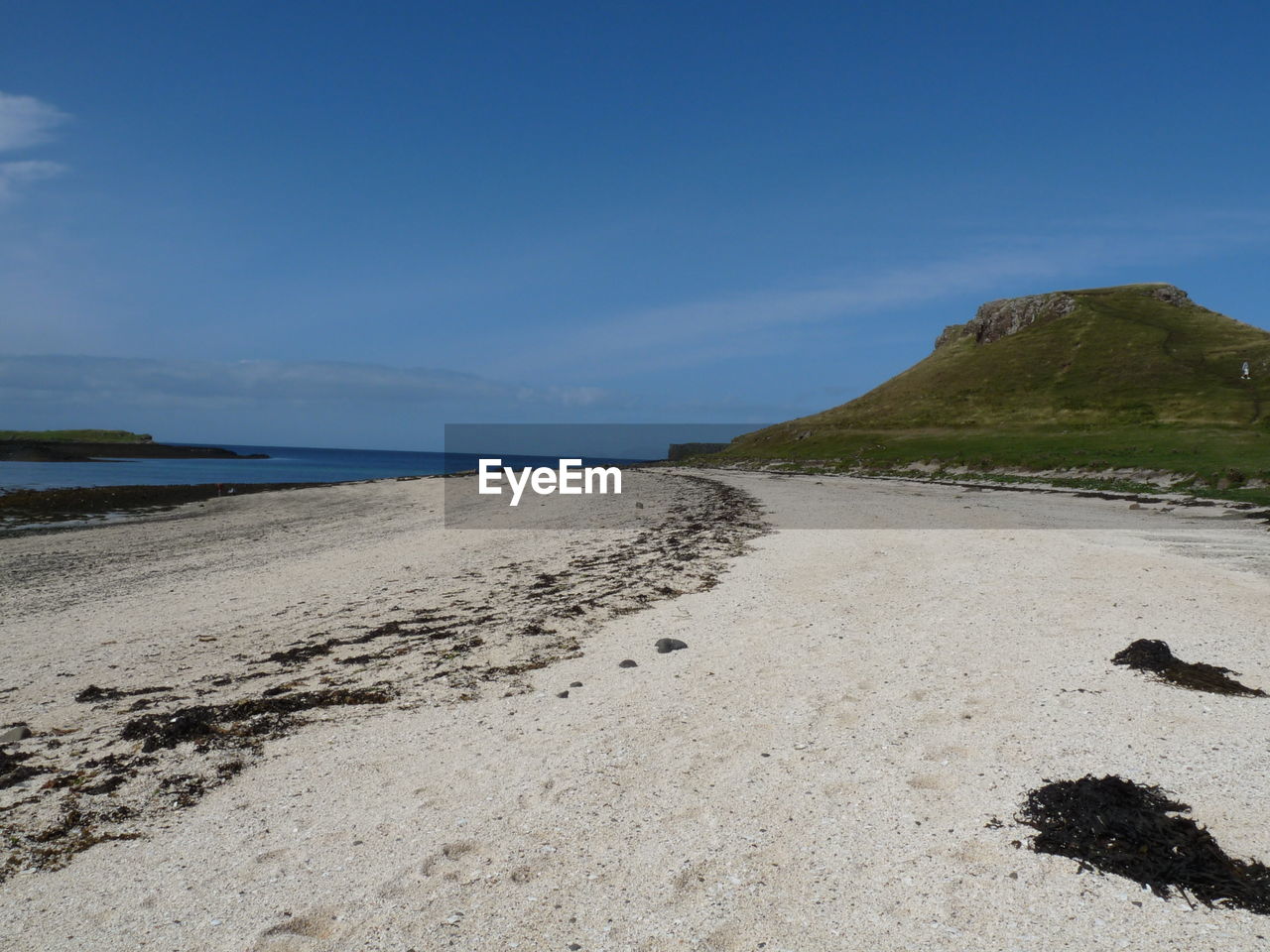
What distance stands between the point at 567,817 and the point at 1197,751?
17.1 ft

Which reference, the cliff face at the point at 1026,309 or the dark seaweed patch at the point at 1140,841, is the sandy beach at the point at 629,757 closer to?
the dark seaweed patch at the point at 1140,841

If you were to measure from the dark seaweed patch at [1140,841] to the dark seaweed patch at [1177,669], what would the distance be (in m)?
2.76

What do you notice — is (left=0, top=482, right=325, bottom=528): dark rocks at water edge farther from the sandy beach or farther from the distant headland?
the distant headland

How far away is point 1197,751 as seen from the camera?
20.2ft

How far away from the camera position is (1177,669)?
7934 millimetres

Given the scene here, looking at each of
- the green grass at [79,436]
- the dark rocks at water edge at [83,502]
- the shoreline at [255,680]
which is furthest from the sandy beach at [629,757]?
the green grass at [79,436]

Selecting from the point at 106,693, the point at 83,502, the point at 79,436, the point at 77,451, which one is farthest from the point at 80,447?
the point at 106,693

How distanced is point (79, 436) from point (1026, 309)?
196m

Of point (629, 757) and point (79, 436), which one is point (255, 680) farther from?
point (79, 436)

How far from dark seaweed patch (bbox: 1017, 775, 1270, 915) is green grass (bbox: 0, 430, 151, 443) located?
7390 inches

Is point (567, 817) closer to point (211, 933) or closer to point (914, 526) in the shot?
point (211, 933)

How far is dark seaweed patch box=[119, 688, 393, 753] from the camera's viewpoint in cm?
748

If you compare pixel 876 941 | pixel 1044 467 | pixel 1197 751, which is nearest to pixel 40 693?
pixel 876 941

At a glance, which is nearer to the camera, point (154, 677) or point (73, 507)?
point (154, 677)
